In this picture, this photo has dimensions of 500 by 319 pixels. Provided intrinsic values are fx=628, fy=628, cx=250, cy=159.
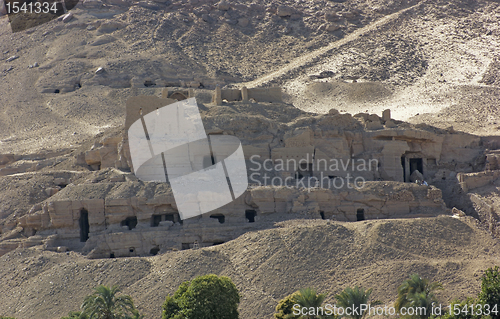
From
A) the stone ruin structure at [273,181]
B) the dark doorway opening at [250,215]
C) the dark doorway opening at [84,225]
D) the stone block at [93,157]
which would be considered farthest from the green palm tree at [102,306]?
the stone block at [93,157]

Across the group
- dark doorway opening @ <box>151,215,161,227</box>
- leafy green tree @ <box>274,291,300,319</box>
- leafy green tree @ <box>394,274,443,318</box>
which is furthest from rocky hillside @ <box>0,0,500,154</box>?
leafy green tree @ <box>274,291,300,319</box>

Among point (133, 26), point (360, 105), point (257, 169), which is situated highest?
point (133, 26)

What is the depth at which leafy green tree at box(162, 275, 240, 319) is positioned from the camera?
1997cm

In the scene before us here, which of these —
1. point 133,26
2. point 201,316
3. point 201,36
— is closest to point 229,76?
point 201,36

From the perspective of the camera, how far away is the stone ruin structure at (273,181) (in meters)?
28.1

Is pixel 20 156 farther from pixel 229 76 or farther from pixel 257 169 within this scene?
pixel 229 76

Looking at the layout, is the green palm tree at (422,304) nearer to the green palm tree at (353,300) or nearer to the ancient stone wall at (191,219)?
the green palm tree at (353,300)

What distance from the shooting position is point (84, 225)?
2917 centimetres

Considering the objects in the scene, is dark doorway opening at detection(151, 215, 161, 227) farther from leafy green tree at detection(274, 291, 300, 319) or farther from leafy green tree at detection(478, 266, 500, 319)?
leafy green tree at detection(478, 266, 500, 319)

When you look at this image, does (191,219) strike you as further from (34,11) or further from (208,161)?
(34,11)

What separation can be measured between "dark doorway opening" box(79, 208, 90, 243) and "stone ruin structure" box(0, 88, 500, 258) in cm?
5

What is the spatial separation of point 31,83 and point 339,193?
3722 centimetres

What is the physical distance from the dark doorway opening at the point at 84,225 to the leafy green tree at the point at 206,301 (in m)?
9.51

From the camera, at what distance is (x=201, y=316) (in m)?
19.9
